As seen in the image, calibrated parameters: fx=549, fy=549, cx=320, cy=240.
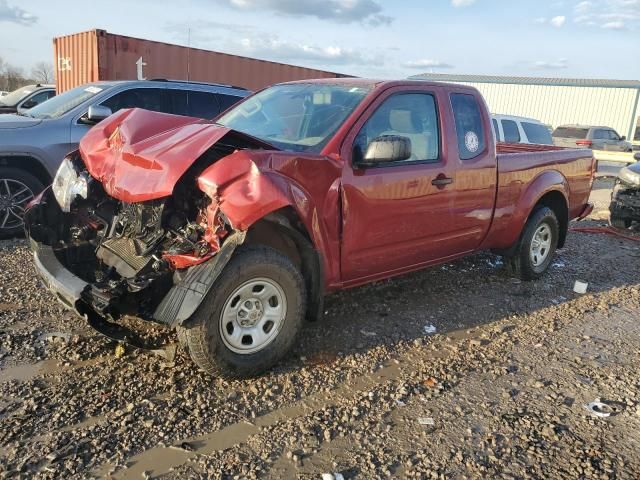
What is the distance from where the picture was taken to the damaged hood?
3201 millimetres

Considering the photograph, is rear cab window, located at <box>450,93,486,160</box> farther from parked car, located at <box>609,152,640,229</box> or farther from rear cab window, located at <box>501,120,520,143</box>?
rear cab window, located at <box>501,120,520,143</box>

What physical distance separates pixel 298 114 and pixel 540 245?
334 cm

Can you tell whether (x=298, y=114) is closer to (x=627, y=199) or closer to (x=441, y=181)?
(x=441, y=181)

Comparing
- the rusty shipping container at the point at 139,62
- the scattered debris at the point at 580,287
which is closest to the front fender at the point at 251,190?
the scattered debris at the point at 580,287

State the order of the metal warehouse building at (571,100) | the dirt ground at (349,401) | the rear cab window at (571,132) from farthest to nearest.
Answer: the metal warehouse building at (571,100)
the rear cab window at (571,132)
the dirt ground at (349,401)

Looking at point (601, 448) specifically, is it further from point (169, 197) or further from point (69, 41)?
point (69, 41)

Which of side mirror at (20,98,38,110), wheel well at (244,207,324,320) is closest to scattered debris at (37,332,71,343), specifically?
wheel well at (244,207,324,320)

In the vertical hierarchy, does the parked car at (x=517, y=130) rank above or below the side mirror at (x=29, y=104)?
above

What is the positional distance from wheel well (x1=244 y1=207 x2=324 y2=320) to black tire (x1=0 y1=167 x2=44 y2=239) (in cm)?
383

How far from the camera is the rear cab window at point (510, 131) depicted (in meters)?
10.6

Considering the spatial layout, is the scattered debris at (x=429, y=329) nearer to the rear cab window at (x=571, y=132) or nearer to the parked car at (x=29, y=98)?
the parked car at (x=29, y=98)

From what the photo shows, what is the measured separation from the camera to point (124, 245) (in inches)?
141

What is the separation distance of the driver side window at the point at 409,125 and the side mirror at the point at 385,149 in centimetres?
11

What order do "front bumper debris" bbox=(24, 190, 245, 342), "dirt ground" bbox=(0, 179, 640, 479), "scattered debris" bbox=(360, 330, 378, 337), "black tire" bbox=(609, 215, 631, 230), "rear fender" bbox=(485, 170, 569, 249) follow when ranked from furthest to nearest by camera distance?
"black tire" bbox=(609, 215, 631, 230) < "rear fender" bbox=(485, 170, 569, 249) < "scattered debris" bbox=(360, 330, 378, 337) < "front bumper debris" bbox=(24, 190, 245, 342) < "dirt ground" bbox=(0, 179, 640, 479)
